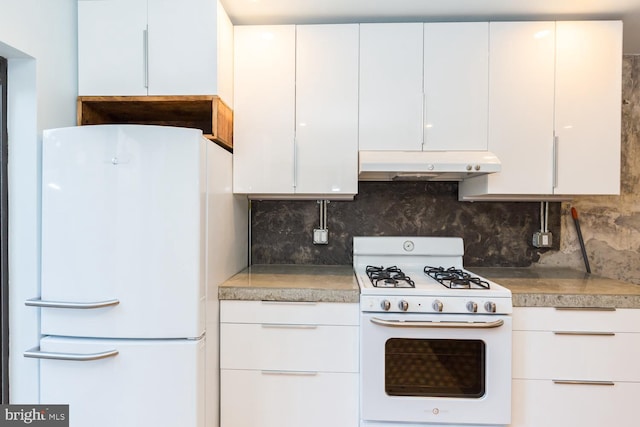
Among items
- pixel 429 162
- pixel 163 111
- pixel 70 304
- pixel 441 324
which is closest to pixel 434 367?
pixel 441 324

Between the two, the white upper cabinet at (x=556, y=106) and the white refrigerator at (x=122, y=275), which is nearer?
the white refrigerator at (x=122, y=275)

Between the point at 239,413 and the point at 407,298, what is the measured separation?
997 millimetres

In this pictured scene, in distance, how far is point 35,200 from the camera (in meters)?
1.50

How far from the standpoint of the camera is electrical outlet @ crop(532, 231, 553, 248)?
2227mm

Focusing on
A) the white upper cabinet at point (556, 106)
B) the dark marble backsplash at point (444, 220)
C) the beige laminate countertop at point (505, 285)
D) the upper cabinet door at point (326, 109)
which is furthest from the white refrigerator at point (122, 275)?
the white upper cabinet at point (556, 106)

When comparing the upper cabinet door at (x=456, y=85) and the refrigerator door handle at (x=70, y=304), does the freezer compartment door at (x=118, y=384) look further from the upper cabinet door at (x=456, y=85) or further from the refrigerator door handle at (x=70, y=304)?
the upper cabinet door at (x=456, y=85)

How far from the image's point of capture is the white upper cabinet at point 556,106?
6.16ft

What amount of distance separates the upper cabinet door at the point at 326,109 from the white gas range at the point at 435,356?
0.70 metres

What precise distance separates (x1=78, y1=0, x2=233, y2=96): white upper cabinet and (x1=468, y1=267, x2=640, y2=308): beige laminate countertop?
6.02 feet

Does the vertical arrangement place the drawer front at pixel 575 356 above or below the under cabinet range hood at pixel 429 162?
below

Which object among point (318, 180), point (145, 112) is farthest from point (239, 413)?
point (145, 112)

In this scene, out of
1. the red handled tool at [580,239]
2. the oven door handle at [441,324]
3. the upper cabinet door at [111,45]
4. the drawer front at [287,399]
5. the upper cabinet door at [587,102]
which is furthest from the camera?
the red handled tool at [580,239]

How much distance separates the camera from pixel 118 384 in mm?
1453

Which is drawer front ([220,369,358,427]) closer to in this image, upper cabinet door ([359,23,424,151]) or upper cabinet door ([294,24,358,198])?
upper cabinet door ([294,24,358,198])
